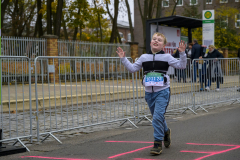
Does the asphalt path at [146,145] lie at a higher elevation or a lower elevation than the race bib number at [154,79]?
lower

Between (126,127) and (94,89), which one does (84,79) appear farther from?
(126,127)

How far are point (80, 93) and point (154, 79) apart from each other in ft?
6.73

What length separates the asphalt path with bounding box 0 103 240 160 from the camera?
4.89 meters

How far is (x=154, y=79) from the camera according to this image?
16.7 feet

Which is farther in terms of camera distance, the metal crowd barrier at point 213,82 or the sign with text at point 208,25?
the sign with text at point 208,25

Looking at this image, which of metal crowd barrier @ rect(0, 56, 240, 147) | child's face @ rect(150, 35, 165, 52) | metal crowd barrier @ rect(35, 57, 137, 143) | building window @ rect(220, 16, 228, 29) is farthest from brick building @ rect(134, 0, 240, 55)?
child's face @ rect(150, 35, 165, 52)

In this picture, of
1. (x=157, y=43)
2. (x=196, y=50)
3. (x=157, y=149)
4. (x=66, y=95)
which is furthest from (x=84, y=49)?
(x=157, y=149)

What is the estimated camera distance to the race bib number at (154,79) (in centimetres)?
508

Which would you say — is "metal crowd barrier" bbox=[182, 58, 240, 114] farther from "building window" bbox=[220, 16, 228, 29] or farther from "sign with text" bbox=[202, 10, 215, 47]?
"building window" bbox=[220, 16, 228, 29]

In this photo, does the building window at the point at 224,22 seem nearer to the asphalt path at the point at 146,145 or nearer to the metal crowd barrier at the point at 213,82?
the metal crowd barrier at the point at 213,82

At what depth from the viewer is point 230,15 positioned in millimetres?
41594

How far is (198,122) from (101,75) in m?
2.27

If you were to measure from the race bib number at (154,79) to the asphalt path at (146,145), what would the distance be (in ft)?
3.14

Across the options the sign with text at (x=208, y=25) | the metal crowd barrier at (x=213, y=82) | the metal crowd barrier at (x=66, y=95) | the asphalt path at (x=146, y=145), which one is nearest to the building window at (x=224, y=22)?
the sign with text at (x=208, y=25)
